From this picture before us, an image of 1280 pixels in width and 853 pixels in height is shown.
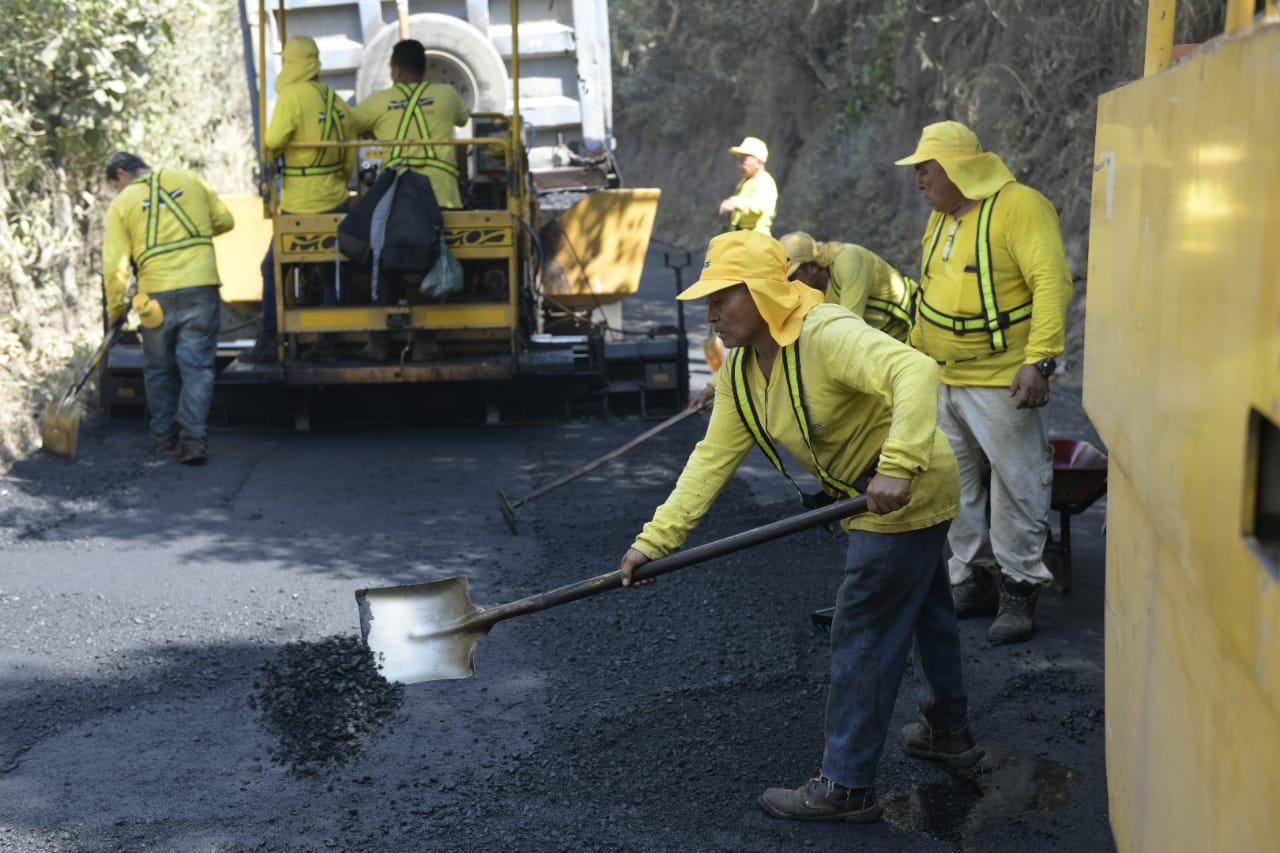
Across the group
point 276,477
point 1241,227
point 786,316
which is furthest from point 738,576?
point 1241,227

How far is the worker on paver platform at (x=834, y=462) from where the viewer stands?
3432 millimetres

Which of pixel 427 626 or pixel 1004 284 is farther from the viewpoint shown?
pixel 1004 284

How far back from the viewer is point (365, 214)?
8.25 meters

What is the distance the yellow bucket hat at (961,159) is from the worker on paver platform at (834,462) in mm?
1518

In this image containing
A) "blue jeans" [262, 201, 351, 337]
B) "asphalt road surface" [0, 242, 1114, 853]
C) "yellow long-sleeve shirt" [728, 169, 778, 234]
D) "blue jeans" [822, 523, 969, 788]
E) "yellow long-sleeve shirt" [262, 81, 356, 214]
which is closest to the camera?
"blue jeans" [822, 523, 969, 788]

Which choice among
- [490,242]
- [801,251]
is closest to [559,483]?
[801,251]

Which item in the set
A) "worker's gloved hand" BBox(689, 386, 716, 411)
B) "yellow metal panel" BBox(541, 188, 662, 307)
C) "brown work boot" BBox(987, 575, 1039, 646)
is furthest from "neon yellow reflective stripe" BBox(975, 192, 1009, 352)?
"yellow metal panel" BBox(541, 188, 662, 307)

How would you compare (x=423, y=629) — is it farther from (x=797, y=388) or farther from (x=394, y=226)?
(x=394, y=226)

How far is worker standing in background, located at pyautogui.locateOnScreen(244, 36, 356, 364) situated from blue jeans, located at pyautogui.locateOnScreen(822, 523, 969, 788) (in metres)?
5.69

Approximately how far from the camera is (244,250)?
10281 millimetres

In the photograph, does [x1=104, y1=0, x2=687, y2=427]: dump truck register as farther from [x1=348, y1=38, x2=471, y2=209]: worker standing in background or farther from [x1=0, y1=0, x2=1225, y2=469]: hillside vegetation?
[x1=0, y1=0, x2=1225, y2=469]: hillside vegetation

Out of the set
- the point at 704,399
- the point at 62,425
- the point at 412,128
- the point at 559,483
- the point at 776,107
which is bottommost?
the point at 559,483

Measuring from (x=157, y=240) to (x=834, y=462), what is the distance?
5.84m

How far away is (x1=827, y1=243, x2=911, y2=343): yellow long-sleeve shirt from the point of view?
554 cm
